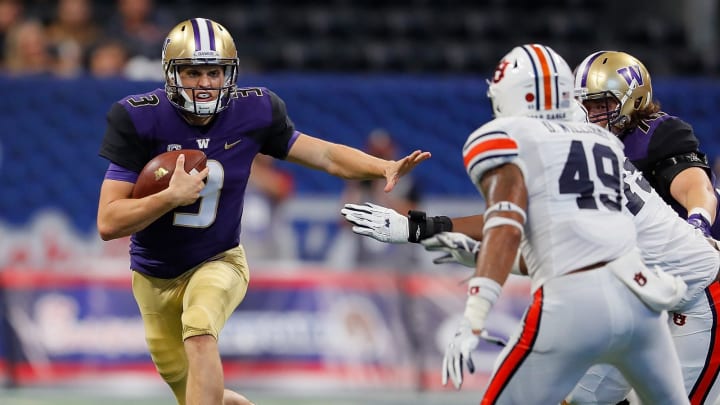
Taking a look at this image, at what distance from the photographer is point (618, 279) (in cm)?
439

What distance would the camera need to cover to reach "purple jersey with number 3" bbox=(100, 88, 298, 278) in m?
5.50

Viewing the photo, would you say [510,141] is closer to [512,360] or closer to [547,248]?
[547,248]

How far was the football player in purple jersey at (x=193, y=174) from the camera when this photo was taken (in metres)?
5.45

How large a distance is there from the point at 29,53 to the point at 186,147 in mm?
6360

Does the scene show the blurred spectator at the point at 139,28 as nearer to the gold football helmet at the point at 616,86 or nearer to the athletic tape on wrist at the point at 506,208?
the gold football helmet at the point at 616,86

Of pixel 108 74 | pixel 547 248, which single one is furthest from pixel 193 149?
pixel 108 74

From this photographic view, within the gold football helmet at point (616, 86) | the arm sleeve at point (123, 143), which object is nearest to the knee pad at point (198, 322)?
the arm sleeve at point (123, 143)

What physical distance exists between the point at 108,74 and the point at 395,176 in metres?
→ 6.43

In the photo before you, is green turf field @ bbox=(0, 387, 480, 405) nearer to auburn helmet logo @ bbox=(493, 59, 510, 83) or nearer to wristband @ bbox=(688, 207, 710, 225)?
wristband @ bbox=(688, 207, 710, 225)

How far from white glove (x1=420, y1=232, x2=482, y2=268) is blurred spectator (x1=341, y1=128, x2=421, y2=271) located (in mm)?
5857

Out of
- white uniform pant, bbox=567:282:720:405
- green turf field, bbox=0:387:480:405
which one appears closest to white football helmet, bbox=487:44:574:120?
white uniform pant, bbox=567:282:720:405

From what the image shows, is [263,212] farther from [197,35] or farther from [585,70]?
[585,70]

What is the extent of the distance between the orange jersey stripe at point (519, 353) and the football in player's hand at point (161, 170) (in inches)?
65.4

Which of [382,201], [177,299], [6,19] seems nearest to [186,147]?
[177,299]
